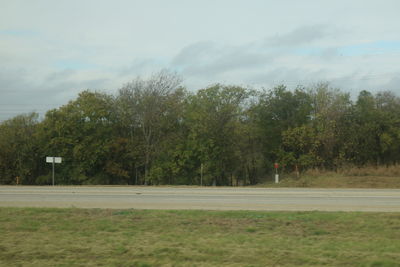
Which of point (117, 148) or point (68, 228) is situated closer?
point (68, 228)

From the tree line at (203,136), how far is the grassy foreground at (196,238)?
101 feet

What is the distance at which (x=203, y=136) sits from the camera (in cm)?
4338

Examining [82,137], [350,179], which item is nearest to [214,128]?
[82,137]

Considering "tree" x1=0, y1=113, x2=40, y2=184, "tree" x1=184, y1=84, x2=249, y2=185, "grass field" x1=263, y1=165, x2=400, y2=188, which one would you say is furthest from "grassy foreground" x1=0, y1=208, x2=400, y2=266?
"tree" x1=0, y1=113, x2=40, y2=184

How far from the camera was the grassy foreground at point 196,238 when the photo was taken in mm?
7102

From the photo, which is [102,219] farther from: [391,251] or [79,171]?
[79,171]

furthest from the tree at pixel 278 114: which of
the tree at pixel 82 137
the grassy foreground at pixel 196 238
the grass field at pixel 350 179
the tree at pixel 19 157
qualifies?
the grassy foreground at pixel 196 238

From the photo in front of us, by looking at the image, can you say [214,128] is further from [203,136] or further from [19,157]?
[19,157]

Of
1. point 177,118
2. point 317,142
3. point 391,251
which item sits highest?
point 177,118

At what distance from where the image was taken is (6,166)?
4897 cm

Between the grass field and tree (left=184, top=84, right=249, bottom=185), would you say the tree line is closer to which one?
tree (left=184, top=84, right=249, bottom=185)

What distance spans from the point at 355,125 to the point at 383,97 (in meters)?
7.88

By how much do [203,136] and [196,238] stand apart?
34487mm

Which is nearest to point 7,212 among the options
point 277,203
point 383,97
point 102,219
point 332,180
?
point 102,219
